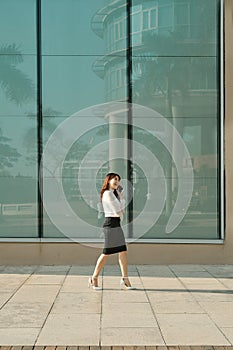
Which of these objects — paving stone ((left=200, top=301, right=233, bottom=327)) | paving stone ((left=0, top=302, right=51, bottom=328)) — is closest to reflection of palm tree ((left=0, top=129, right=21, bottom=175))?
paving stone ((left=0, top=302, right=51, bottom=328))

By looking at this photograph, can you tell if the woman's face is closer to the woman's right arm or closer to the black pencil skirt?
the woman's right arm

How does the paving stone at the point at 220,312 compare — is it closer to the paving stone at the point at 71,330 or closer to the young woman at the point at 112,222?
the paving stone at the point at 71,330

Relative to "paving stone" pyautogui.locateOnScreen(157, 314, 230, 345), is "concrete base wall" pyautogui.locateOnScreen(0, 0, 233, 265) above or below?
above

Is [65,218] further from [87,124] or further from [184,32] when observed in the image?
[184,32]

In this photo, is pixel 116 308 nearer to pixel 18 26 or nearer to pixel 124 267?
pixel 124 267

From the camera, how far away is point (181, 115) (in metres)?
11.6

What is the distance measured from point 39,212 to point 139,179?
7.19 ft

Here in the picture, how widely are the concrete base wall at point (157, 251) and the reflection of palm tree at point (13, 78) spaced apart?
122 inches

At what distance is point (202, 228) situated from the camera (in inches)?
455

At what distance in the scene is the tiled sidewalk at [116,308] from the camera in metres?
6.22

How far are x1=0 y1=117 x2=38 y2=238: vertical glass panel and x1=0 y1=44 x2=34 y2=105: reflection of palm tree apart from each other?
0.48 meters

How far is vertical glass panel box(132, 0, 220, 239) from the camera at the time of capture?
1154 centimetres

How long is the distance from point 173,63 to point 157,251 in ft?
12.9

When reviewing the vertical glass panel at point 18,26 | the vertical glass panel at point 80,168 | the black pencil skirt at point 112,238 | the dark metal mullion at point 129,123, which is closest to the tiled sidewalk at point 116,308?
the black pencil skirt at point 112,238
